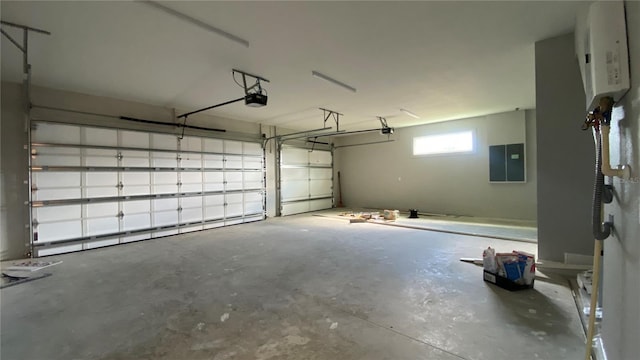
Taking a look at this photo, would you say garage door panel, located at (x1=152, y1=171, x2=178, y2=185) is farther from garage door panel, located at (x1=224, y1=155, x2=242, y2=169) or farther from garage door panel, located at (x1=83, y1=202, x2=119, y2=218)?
garage door panel, located at (x1=224, y1=155, x2=242, y2=169)

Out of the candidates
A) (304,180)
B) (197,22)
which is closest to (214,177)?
(304,180)

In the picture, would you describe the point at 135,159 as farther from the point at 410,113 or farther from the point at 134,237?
the point at 410,113

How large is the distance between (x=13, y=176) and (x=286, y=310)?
4991 mm

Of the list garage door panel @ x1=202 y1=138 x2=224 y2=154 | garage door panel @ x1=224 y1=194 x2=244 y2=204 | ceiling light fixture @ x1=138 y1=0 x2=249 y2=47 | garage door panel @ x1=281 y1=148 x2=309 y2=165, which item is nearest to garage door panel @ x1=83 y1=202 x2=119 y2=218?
garage door panel @ x1=202 y1=138 x2=224 y2=154

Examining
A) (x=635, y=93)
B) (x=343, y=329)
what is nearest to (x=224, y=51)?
(x=343, y=329)

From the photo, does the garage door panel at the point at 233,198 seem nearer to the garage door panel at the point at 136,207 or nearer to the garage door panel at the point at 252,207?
the garage door panel at the point at 252,207

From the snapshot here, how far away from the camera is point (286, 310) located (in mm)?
2488

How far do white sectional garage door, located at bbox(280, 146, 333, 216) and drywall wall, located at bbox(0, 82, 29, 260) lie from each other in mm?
5454

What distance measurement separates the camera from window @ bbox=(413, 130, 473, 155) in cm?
777

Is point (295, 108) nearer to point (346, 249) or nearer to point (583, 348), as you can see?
point (346, 249)

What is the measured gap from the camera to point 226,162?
711 centimetres

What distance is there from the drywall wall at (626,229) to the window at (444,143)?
22.3 ft

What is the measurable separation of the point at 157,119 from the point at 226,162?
5.97 feet

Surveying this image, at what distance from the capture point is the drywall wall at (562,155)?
3.10 meters
